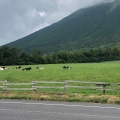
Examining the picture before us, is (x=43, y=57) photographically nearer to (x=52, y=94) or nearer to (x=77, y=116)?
(x=52, y=94)

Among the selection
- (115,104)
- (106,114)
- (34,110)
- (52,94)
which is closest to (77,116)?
(106,114)

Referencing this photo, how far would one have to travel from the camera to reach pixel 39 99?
25.8 meters

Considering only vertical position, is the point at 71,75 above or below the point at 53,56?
below

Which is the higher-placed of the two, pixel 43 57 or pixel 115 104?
pixel 43 57

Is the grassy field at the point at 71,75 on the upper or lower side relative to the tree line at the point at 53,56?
lower

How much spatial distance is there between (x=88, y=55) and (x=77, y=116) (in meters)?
127

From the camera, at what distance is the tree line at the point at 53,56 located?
125 m

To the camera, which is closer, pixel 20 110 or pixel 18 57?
pixel 20 110

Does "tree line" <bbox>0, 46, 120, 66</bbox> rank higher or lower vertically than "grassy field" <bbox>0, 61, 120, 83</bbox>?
higher

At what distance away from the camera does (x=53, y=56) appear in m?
133

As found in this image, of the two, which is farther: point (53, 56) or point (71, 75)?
point (53, 56)

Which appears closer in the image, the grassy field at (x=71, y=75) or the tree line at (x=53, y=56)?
the grassy field at (x=71, y=75)

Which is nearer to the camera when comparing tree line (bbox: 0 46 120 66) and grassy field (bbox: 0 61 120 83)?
grassy field (bbox: 0 61 120 83)

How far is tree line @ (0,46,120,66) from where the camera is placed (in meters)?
125
